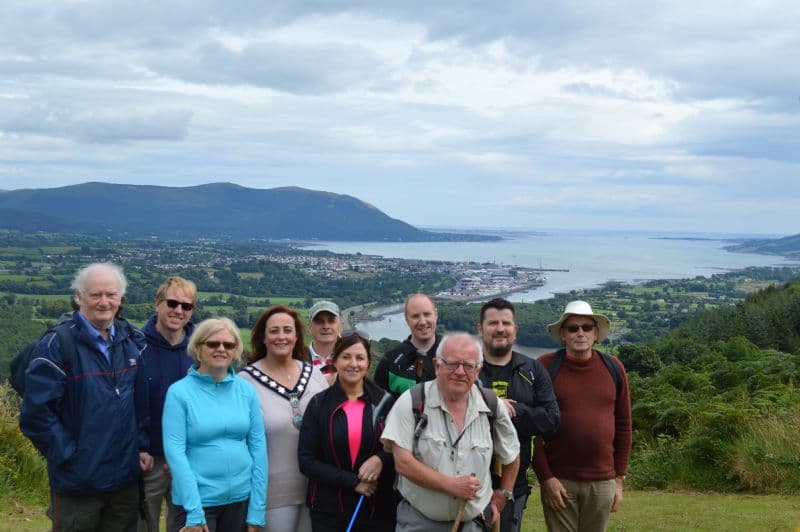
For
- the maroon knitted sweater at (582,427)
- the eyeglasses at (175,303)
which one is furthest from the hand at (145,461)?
the maroon knitted sweater at (582,427)

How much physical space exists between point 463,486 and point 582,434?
128cm

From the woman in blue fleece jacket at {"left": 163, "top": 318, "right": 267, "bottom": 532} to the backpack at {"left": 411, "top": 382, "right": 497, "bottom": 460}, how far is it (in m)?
0.94

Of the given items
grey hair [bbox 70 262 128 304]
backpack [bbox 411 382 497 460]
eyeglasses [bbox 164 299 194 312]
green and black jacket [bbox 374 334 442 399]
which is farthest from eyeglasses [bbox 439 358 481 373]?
grey hair [bbox 70 262 128 304]

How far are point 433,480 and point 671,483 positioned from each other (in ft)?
21.6

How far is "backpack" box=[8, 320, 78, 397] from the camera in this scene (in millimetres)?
3979

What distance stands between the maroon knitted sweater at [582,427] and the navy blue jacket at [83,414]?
256cm

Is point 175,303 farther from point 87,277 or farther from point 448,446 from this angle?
point 448,446

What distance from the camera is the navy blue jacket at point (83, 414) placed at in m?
3.88

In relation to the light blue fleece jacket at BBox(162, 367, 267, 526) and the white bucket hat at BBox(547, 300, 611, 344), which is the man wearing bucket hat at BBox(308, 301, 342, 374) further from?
the white bucket hat at BBox(547, 300, 611, 344)

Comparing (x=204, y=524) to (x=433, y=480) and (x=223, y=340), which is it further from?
(x=433, y=480)

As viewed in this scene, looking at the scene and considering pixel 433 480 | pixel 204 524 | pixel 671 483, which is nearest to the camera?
pixel 433 480

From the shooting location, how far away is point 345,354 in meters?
4.11

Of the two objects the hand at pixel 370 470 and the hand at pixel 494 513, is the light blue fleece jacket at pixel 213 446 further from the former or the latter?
the hand at pixel 494 513

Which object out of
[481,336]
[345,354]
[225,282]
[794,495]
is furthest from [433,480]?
[225,282]
